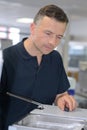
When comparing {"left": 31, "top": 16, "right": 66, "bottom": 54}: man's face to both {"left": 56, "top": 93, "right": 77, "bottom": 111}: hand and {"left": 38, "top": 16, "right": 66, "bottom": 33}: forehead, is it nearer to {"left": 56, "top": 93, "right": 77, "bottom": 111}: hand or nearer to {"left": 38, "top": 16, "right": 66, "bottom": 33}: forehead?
{"left": 38, "top": 16, "right": 66, "bottom": 33}: forehead

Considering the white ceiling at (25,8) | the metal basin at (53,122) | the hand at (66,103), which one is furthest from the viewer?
the white ceiling at (25,8)

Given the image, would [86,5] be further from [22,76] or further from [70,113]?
[70,113]

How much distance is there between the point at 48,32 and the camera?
1.00 metres

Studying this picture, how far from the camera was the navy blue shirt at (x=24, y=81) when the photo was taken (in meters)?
1.02

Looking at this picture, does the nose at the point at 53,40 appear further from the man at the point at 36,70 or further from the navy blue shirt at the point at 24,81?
the navy blue shirt at the point at 24,81

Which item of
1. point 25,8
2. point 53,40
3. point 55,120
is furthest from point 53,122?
point 25,8

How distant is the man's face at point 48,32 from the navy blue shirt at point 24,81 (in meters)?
0.10

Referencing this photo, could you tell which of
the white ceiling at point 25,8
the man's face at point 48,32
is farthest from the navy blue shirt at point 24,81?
the white ceiling at point 25,8

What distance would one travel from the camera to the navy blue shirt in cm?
102

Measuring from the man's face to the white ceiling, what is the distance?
3.91 ft

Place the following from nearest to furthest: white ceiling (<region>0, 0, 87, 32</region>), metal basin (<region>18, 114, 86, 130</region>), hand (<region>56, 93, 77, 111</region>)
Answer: metal basin (<region>18, 114, 86, 130</region>) → hand (<region>56, 93, 77, 111</region>) → white ceiling (<region>0, 0, 87, 32</region>)

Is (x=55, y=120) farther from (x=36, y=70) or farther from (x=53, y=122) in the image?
(x=36, y=70)

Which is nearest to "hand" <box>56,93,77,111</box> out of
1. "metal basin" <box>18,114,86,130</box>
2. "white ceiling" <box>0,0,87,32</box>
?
"metal basin" <box>18,114,86,130</box>

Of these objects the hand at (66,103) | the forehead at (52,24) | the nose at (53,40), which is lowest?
the hand at (66,103)
